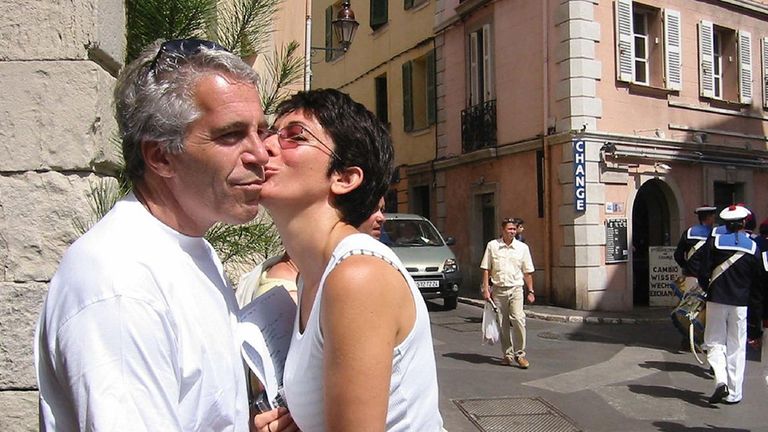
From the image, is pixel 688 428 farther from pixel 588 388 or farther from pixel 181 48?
pixel 181 48

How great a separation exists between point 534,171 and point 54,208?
45.1 ft

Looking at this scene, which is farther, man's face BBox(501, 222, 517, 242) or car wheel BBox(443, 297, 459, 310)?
car wheel BBox(443, 297, 459, 310)

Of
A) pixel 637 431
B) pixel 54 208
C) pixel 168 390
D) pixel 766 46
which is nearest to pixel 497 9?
pixel 766 46

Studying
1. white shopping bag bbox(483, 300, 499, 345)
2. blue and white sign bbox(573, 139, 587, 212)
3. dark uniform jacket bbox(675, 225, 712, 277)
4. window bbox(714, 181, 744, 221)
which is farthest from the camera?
window bbox(714, 181, 744, 221)

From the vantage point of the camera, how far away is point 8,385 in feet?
8.82

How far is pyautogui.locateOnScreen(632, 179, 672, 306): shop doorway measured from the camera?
614 inches


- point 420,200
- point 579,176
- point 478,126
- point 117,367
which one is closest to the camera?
point 117,367

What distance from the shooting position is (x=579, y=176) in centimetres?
1421

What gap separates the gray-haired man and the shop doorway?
49.1ft

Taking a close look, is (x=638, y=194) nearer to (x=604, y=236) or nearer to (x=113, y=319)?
(x=604, y=236)

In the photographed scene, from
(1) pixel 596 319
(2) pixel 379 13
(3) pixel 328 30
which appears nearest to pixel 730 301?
(1) pixel 596 319

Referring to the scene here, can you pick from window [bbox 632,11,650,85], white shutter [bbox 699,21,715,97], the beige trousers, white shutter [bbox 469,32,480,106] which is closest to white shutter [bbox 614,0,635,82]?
window [bbox 632,11,650,85]

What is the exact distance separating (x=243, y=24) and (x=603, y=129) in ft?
42.7

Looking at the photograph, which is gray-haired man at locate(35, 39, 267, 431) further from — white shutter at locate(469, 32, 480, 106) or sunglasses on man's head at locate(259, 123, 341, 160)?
white shutter at locate(469, 32, 480, 106)
